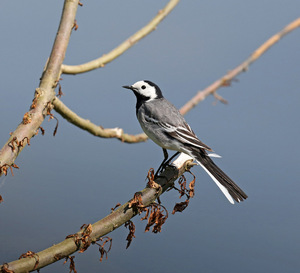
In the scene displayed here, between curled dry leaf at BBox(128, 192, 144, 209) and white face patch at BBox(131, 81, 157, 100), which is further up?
white face patch at BBox(131, 81, 157, 100)

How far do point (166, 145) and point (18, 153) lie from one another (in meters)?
1.00

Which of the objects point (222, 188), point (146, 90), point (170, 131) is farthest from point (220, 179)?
point (146, 90)

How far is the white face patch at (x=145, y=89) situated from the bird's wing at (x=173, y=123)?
0.12 metres

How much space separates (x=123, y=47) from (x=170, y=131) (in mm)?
749

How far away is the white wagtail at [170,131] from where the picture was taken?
8.82 feet

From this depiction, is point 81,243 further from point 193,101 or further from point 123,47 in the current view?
point 123,47

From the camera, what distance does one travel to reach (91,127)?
3221 mm

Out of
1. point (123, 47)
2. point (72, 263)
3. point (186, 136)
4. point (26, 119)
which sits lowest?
point (72, 263)

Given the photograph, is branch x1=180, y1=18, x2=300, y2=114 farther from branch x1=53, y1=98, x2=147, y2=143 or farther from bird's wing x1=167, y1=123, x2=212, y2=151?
branch x1=53, y1=98, x2=147, y2=143

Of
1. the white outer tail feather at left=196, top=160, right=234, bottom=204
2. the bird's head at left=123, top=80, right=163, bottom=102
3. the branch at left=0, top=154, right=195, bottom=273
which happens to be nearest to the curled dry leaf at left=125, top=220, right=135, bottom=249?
the branch at left=0, top=154, right=195, bottom=273

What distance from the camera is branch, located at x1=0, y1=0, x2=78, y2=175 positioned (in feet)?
7.54

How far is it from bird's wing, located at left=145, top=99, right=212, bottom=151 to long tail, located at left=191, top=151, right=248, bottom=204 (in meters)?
0.08

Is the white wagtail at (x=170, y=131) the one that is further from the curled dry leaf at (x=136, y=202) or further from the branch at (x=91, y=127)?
the curled dry leaf at (x=136, y=202)

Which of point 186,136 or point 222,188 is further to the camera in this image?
point 186,136
